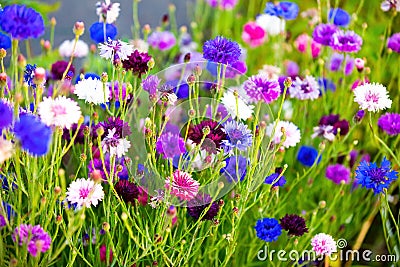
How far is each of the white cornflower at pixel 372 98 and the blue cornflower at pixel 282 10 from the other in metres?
0.32

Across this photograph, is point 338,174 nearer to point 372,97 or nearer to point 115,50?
point 372,97

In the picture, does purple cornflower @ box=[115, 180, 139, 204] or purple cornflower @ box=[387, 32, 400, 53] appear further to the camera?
purple cornflower @ box=[387, 32, 400, 53]

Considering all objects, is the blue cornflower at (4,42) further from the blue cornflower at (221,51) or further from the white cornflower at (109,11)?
the blue cornflower at (221,51)

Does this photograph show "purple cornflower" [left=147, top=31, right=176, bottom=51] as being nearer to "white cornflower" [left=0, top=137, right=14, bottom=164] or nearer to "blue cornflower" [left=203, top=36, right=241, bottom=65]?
"blue cornflower" [left=203, top=36, right=241, bottom=65]

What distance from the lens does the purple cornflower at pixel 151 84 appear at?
2.62 feet

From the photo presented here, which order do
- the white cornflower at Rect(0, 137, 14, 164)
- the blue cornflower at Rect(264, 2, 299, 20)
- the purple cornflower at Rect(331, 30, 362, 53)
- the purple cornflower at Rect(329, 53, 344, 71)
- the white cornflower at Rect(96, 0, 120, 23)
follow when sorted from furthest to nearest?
the purple cornflower at Rect(329, 53, 344, 71) < the blue cornflower at Rect(264, 2, 299, 20) < the purple cornflower at Rect(331, 30, 362, 53) < the white cornflower at Rect(96, 0, 120, 23) < the white cornflower at Rect(0, 137, 14, 164)

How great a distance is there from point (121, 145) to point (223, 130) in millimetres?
122

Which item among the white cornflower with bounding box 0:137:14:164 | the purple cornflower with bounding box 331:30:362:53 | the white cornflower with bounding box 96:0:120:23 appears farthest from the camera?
the purple cornflower with bounding box 331:30:362:53

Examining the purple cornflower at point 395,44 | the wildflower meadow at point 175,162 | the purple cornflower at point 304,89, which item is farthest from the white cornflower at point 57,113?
the purple cornflower at point 395,44

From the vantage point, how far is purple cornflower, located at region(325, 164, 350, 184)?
1039mm

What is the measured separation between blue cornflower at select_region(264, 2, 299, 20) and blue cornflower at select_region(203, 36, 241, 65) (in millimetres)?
332

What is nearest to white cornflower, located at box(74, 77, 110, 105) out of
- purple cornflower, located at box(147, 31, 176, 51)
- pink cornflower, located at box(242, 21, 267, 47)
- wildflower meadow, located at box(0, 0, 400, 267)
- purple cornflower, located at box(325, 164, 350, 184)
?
wildflower meadow, located at box(0, 0, 400, 267)

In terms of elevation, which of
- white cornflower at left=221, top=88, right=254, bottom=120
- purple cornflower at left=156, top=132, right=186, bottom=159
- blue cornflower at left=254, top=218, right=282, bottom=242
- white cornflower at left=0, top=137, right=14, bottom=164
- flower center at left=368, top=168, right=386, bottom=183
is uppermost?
white cornflower at left=221, top=88, right=254, bottom=120

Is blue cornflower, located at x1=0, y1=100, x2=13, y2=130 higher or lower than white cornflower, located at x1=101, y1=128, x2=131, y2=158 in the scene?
higher
